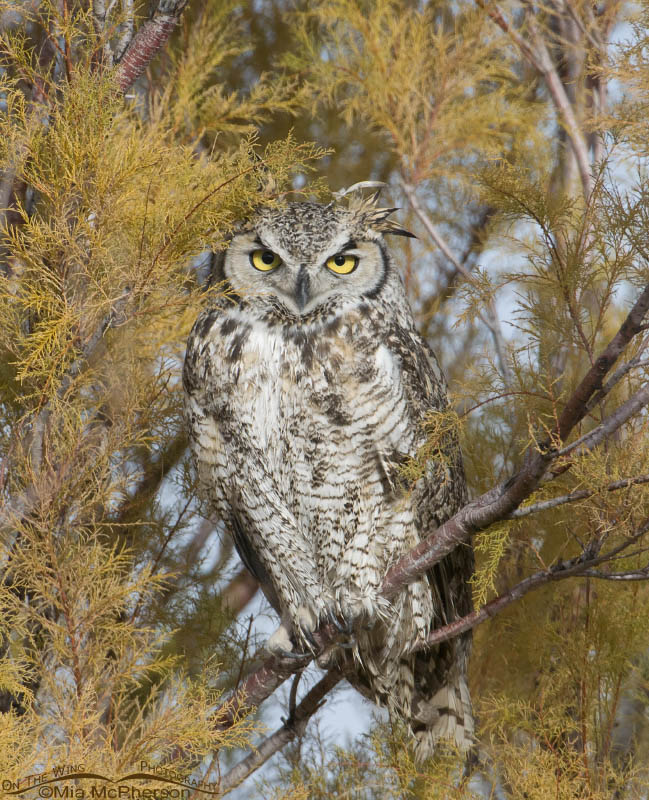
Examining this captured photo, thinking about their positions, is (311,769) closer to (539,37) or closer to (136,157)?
(136,157)

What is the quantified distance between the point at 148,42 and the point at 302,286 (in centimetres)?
66

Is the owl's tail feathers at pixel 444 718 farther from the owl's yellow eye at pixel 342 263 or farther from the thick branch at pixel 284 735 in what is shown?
the owl's yellow eye at pixel 342 263

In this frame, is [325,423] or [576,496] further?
[325,423]

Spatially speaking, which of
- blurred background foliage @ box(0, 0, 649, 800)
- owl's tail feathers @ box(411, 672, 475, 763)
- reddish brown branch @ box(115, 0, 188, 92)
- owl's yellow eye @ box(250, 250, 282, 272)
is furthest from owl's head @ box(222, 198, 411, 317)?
owl's tail feathers @ box(411, 672, 475, 763)

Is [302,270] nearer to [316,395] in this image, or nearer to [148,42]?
[316,395]

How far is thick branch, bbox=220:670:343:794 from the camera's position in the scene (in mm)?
1934

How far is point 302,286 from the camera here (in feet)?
6.77

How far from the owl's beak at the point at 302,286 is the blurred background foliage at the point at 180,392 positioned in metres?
0.20

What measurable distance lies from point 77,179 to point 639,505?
1239 millimetres

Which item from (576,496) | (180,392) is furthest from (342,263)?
(576,496)

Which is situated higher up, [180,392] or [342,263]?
[342,263]

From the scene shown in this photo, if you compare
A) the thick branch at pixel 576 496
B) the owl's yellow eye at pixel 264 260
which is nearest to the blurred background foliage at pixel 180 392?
the thick branch at pixel 576 496

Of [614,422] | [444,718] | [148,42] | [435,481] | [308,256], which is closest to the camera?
[614,422]

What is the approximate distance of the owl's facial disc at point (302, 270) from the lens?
82.0 inches
